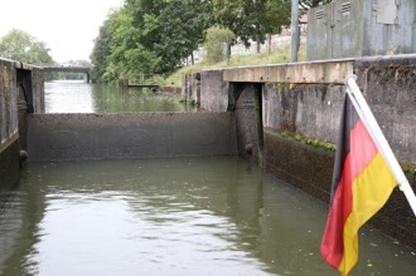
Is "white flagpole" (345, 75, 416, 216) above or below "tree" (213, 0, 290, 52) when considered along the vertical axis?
below

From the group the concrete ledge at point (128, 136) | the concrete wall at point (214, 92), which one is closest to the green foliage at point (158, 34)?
the concrete wall at point (214, 92)

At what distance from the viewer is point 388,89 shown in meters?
7.08

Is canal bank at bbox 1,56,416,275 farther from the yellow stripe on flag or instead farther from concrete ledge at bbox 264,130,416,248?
the yellow stripe on flag

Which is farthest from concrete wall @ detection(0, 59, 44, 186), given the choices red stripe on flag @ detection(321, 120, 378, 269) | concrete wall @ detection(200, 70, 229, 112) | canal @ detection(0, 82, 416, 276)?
red stripe on flag @ detection(321, 120, 378, 269)

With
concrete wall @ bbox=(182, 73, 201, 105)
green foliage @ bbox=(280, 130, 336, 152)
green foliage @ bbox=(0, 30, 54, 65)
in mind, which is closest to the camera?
green foliage @ bbox=(280, 130, 336, 152)

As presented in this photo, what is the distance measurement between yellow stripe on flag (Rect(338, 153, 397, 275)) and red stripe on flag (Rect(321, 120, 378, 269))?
0.03 m

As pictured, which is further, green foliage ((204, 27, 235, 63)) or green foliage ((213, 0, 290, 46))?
green foliage ((213, 0, 290, 46))

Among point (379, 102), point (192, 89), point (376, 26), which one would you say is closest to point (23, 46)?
point (192, 89)

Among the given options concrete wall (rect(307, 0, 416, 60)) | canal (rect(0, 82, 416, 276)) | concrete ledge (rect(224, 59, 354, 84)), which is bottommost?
canal (rect(0, 82, 416, 276))

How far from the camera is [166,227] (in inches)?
304

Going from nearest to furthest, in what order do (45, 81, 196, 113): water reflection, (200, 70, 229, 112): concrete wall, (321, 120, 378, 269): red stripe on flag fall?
(321, 120, 378, 269): red stripe on flag
(200, 70, 229, 112): concrete wall
(45, 81, 196, 113): water reflection

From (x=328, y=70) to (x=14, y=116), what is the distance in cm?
599

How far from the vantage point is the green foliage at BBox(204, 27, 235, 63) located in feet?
115

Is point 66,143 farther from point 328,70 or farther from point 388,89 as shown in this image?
point 388,89
